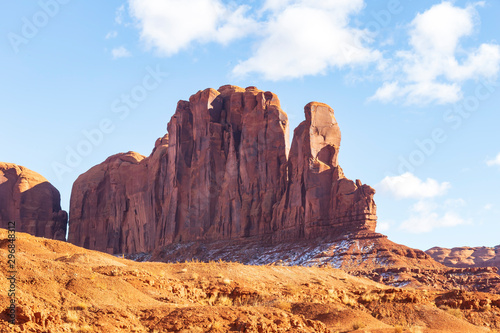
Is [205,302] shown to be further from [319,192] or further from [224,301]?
[319,192]

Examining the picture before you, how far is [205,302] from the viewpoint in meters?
24.5

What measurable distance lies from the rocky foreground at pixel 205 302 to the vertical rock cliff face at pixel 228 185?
48876 mm

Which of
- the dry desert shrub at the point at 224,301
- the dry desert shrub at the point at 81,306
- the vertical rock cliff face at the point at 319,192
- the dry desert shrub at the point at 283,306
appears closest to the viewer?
the dry desert shrub at the point at 81,306

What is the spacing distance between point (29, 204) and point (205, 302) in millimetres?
106217

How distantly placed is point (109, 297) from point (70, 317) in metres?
3.03

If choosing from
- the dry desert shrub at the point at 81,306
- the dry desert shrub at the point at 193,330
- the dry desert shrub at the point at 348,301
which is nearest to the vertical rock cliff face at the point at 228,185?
the dry desert shrub at the point at 348,301

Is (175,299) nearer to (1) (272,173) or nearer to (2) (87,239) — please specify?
(1) (272,173)

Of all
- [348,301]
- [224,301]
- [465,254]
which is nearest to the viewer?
[224,301]

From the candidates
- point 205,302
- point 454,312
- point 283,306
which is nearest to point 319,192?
point 454,312

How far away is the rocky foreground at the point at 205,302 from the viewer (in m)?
16.6

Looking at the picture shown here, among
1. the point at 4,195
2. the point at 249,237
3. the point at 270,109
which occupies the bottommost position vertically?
the point at 249,237

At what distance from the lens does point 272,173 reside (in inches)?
3740

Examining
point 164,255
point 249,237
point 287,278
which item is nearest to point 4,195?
point 164,255

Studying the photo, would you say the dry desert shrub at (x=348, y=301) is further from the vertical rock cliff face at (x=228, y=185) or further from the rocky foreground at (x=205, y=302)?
the vertical rock cliff face at (x=228, y=185)
